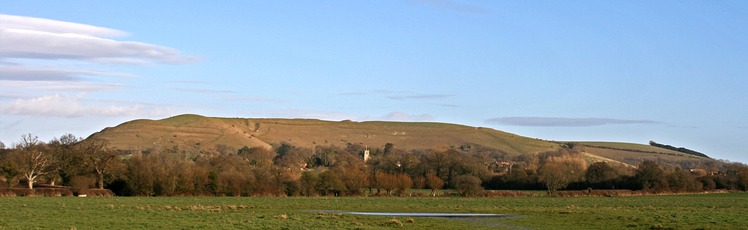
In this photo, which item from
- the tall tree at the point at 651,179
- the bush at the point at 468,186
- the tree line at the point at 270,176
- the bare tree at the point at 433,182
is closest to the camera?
the tree line at the point at 270,176

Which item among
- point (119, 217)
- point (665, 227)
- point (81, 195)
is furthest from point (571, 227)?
point (81, 195)

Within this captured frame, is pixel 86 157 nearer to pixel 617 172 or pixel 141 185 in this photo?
pixel 141 185

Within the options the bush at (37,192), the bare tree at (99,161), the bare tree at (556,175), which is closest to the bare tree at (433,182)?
the bare tree at (556,175)

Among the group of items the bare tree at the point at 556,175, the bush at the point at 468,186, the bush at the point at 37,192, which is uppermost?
the bare tree at the point at 556,175

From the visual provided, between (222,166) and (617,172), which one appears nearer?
(222,166)

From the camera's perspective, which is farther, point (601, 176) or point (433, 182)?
point (601, 176)

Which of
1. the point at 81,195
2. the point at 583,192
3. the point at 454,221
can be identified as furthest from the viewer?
the point at 583,192

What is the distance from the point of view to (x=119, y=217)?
46375 mm

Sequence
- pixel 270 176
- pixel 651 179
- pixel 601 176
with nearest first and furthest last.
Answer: pixel 270 176
pixel 651 179
pixel 601 176

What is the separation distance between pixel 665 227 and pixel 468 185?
213 feet

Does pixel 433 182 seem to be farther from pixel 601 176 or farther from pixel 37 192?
pixel 37 192

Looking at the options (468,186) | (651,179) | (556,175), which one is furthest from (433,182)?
(651,179)

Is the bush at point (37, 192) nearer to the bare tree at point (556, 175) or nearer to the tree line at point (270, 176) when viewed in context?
the tree line at point (270, 176)

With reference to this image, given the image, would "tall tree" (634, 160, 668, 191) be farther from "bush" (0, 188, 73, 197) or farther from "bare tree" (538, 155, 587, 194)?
"bush" (0, 188, 73, 197)
